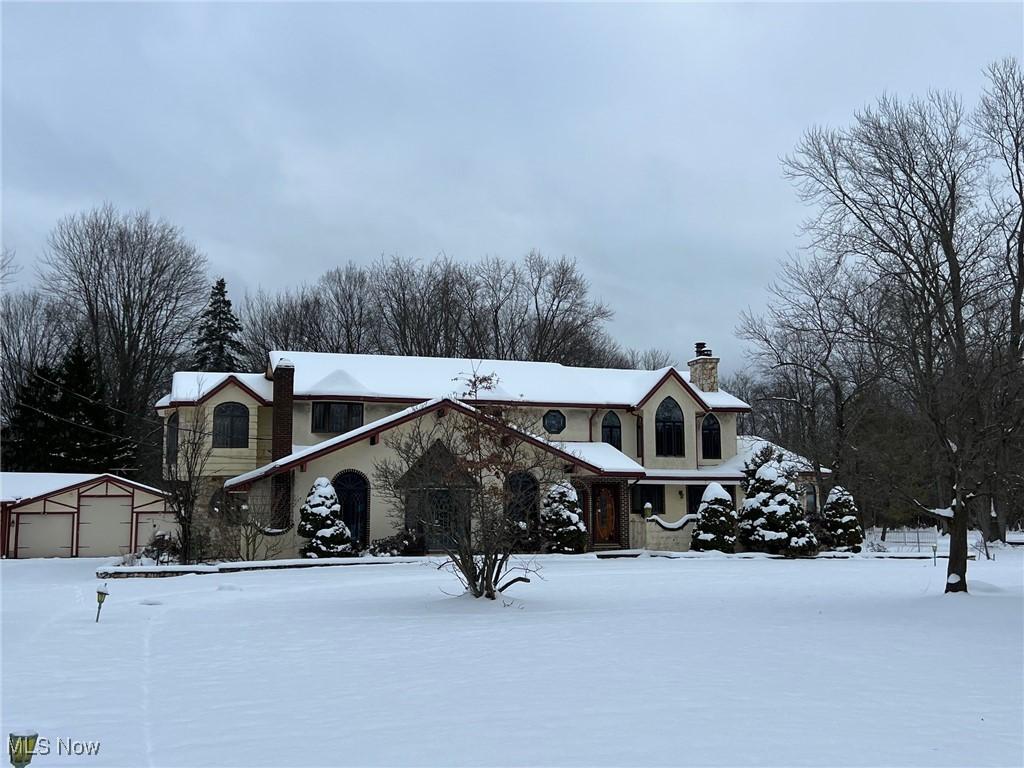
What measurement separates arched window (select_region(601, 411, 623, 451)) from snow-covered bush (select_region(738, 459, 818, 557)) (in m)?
6.08

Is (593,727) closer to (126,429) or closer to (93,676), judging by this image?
(93,676)

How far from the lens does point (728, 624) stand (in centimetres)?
1393

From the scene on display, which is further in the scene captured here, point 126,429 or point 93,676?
point 126,429

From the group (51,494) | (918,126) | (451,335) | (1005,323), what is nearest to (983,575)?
(1005,323)

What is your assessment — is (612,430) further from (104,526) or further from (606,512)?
(104,526)

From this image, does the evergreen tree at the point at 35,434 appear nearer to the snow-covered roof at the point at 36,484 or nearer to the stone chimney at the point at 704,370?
the snow-covered roof at the point at 36,484

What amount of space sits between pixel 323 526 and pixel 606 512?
11160mm

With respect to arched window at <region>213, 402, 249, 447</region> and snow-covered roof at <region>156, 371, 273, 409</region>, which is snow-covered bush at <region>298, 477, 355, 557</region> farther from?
snow-covered roof at <region>156, 371, 273, 409</region>

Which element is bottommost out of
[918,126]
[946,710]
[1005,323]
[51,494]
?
[946,710]

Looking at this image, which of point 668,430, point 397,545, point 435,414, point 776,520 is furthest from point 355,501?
point 776,520

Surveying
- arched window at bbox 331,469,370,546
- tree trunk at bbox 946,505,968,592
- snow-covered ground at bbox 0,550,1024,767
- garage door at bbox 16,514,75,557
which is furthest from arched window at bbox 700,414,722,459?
garage door at bbox 16,514,75,557

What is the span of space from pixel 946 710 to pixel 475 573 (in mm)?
9778

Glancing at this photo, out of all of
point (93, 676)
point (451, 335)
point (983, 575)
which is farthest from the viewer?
point (451, 335)

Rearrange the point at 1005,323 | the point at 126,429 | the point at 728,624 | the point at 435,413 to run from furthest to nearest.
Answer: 1. the point at 126,429
2. the point at 435,413
3. the point at 1005,323
4. the point at 728,624
